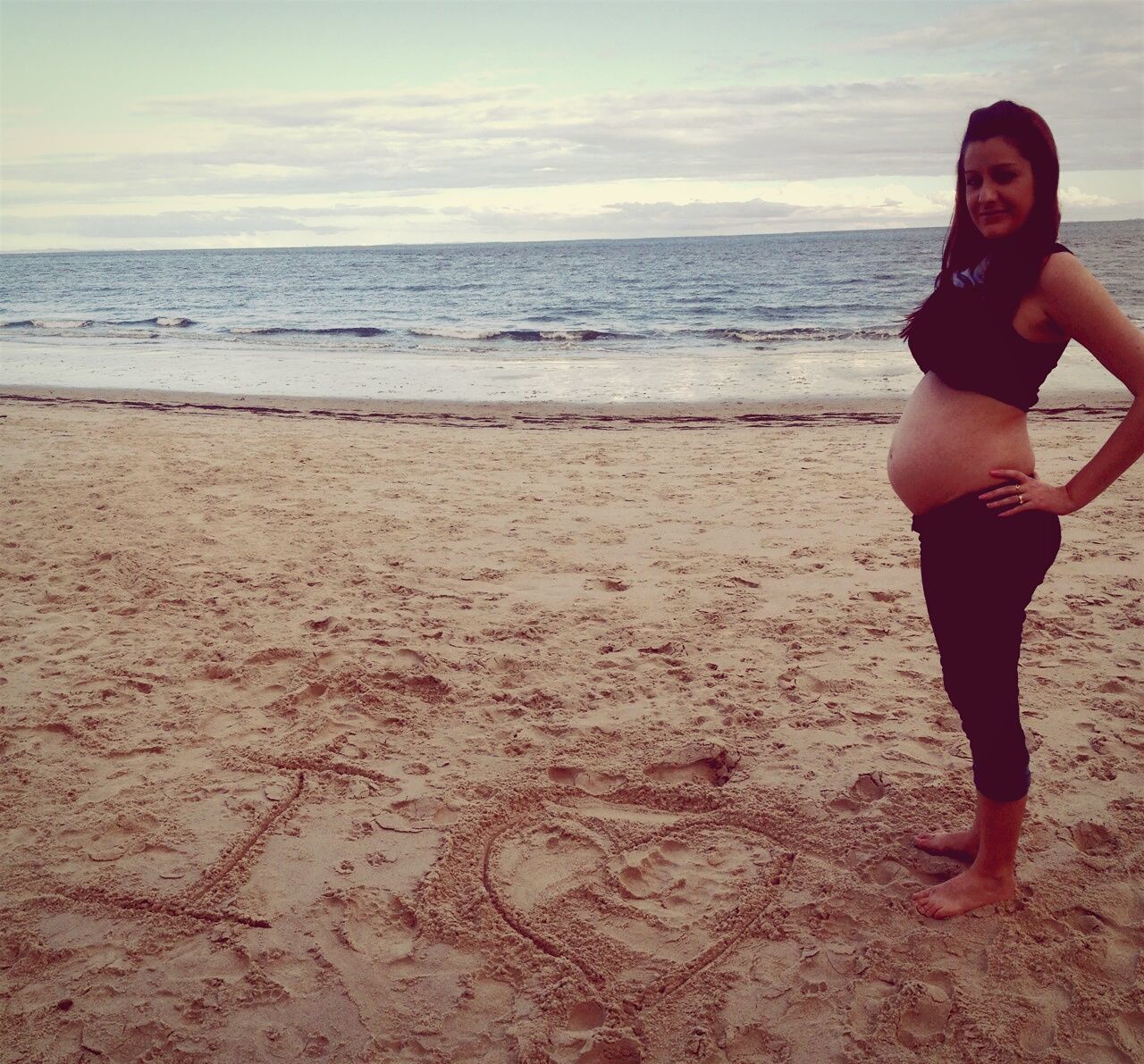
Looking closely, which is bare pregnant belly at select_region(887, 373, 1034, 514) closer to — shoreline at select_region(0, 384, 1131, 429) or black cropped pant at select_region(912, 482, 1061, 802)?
black cropped pant at select_region(912, 482, 1061, 802)

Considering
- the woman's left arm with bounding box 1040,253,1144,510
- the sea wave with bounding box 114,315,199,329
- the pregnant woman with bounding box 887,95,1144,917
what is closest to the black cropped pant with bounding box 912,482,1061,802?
the pregnant woman with bounding box 887,95,1144,917

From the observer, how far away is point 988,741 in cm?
231

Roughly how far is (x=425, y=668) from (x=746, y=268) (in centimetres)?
5339

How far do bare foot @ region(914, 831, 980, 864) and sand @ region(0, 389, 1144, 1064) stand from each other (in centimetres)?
6

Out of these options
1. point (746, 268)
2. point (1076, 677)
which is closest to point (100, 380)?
point (1076, 677)

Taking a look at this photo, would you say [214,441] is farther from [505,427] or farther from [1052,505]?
[1052,505]

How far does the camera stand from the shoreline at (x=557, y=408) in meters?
10.2

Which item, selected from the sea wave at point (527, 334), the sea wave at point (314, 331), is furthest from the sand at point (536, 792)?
the sea wave at point (314, 331)

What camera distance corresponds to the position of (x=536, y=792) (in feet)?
10.3

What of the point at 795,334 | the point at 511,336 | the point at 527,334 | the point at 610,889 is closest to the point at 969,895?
the point at 610,889

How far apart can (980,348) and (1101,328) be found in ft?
0.83

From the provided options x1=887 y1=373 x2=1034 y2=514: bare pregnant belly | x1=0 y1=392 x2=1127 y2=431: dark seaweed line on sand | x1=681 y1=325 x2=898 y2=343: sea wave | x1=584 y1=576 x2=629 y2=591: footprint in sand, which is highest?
x1=681 y1=325 x2=898 y2=343: sea wave

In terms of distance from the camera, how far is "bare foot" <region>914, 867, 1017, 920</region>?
8.21 ft

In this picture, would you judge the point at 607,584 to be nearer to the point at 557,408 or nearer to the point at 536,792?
the point at 536,792
